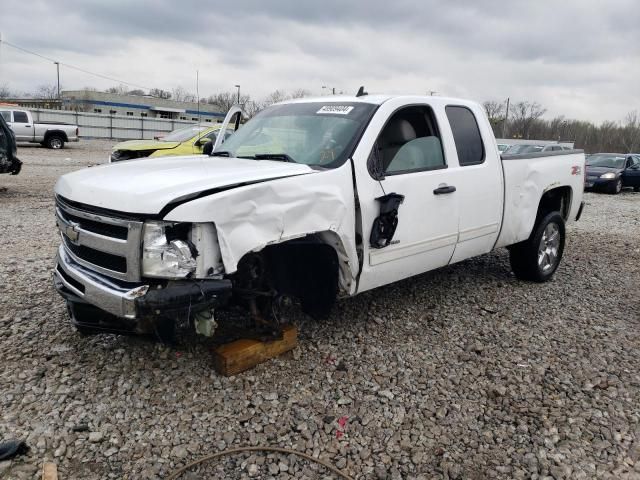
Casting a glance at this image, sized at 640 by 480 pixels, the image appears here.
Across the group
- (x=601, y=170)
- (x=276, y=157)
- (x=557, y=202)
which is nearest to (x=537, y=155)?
(x=557, y=202)

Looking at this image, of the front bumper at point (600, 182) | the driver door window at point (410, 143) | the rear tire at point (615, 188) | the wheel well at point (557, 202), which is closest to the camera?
the driver door window at point (410, 143)

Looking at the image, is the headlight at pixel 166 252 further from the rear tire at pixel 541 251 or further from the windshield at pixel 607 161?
the windshield at pixel 607 161

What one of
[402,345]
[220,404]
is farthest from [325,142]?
[220,404]

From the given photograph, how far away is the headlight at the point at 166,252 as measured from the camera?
2.80 metres

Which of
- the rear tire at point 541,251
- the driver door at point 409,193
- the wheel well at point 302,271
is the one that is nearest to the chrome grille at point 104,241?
the wheel well at point 302,271

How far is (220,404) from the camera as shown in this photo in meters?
3.19

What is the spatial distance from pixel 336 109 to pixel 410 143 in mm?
654

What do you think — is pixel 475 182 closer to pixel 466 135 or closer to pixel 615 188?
pixel 466 135

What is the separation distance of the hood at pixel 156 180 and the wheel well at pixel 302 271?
0.51m

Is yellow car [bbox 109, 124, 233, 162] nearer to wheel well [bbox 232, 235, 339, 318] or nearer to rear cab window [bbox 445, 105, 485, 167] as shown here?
rear cab window [bbox 445, 105, 485, 167]

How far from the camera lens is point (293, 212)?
3.17 metres

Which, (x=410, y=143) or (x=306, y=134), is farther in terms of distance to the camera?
(x=410, y=143)

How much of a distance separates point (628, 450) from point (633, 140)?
247 feet

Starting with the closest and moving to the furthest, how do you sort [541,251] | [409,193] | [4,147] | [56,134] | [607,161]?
[409,193]
[541,251]
[4,147]
[607,161]
[56,134]
